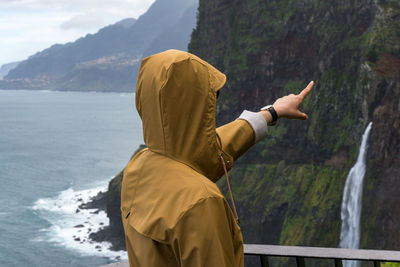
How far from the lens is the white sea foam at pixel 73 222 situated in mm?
49500

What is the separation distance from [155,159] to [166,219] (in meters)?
0.33

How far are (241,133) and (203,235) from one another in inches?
28.4

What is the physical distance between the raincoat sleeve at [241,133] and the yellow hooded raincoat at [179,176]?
0.15 m

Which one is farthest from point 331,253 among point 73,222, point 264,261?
point 73,222

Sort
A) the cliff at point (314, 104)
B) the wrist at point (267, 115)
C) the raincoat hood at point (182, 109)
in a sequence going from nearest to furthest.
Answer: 1. the raincoat hood at point (182, 109)
2. the wrist at point (267, 115)
3. the cliff at point (314, 104)

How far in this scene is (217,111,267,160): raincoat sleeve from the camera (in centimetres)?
223

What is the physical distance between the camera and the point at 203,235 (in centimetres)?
169

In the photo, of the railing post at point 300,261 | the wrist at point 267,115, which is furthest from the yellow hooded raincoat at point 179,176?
the railing post at point 300,261

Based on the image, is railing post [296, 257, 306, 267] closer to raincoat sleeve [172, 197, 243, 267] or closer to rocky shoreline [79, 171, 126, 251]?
raincoat sleeve [172, 197, 243, 267]

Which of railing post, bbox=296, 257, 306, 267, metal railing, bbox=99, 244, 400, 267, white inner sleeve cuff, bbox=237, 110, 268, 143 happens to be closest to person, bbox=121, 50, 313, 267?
white inner sleeve cuff, bbox=237, 110, 268, 143

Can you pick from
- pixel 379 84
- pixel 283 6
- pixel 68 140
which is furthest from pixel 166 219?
pixel 68 140

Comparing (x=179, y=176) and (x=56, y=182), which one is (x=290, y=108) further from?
(x=56, y=182)

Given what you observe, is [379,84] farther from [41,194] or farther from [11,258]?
[41,194]

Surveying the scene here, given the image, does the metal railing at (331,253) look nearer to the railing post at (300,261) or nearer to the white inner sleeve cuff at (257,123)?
the railing post at (300,261)
